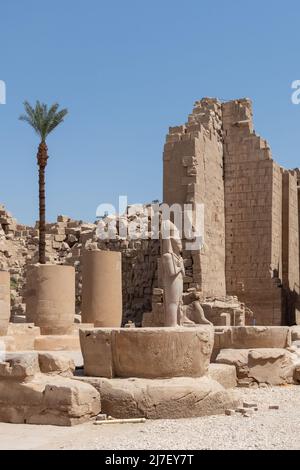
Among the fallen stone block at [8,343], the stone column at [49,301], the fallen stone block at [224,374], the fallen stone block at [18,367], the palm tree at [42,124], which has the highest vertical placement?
the palm tree at [42,124]

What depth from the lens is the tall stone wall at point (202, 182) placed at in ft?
63.8

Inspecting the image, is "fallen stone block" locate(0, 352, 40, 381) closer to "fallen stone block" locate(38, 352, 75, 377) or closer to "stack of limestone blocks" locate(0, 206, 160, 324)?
"fallen stone block" locate(38, 352, 75, 377)

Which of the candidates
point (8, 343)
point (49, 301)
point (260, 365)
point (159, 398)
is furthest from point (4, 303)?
point (159, 398)

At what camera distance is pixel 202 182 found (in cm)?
2006

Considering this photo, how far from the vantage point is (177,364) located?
7.96 meters

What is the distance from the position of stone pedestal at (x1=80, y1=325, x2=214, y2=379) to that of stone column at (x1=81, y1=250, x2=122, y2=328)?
592cm

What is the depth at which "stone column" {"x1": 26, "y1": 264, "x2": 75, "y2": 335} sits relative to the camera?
1337 centimetres

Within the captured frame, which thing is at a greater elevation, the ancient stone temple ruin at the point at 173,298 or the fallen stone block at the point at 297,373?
the ancient stone temple ruin at the point at 173,298

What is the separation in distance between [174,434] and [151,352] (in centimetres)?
158

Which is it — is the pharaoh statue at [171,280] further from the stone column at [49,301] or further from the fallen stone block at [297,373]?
the stone column at [49,301]

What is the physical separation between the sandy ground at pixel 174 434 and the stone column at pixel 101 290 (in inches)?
270

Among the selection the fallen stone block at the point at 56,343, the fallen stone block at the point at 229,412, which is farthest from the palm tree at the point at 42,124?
the fallen stone block at the point at 229,412
